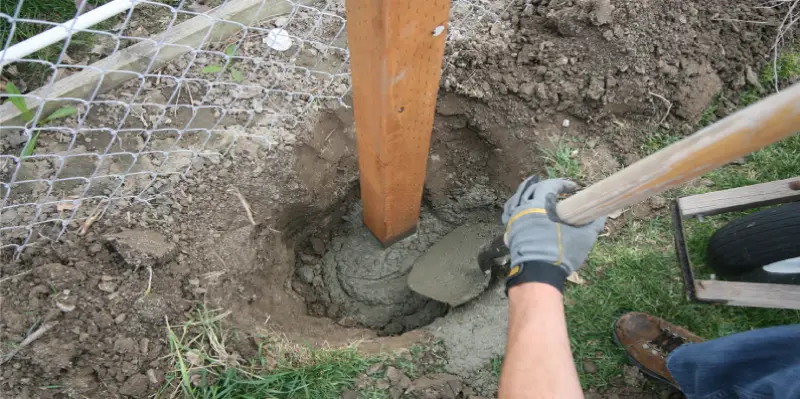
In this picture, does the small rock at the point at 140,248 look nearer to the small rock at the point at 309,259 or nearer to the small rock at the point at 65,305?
the small rock at the point at 65,305

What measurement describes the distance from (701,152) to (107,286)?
2023 millimetres

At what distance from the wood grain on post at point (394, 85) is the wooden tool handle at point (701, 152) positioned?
607 millimetres

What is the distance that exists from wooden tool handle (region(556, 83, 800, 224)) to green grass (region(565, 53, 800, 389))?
0.95m

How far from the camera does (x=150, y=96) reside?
7.55ft

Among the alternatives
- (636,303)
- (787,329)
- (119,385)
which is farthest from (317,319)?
(787,329)

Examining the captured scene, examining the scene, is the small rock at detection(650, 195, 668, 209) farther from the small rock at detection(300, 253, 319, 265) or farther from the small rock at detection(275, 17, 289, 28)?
the small rock at detection(275, 17, 289, 28)

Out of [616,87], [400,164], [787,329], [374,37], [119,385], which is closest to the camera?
[374,37]

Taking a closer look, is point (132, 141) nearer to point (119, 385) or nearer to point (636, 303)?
point (119, 385)

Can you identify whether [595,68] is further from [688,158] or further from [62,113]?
[62,113]

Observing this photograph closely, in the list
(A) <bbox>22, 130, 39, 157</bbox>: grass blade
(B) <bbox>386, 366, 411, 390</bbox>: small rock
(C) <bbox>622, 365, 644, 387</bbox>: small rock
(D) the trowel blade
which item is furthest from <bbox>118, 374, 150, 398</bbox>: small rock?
(C) <bbox>622, 365, 644, 387</bbox>: small rock

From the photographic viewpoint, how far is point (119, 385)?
6.06ft

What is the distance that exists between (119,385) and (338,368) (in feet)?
2.66

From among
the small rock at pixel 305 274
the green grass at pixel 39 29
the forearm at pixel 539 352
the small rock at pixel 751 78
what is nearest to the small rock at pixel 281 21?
the green grass at pixel 39 29

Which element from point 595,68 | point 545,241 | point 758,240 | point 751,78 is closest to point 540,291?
point 545,241
